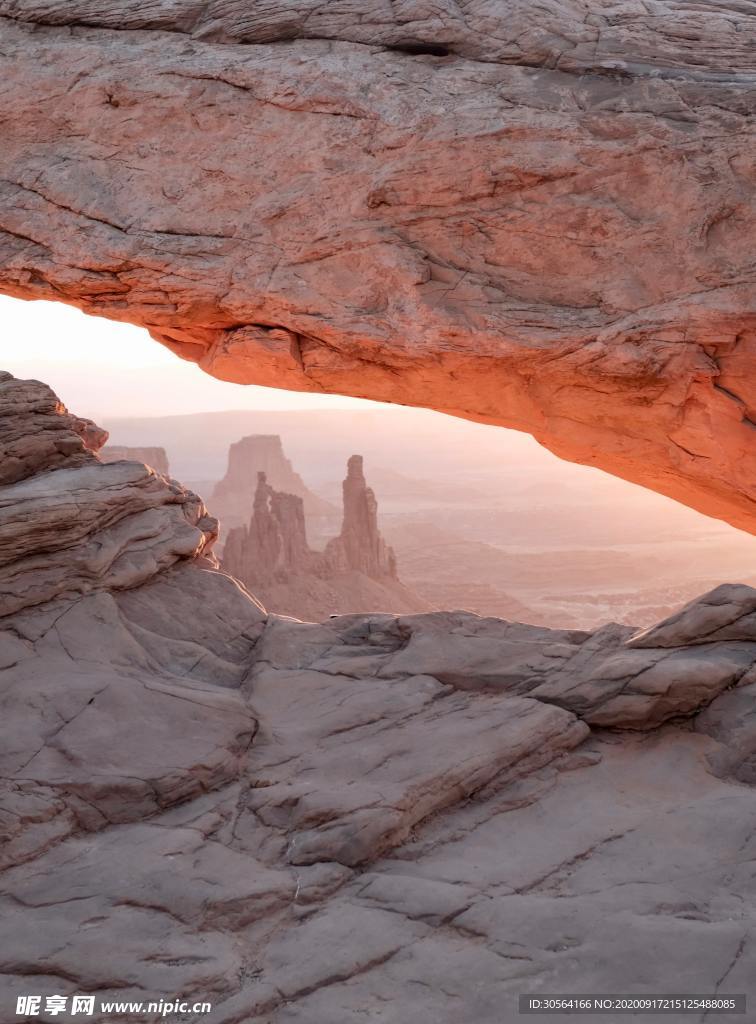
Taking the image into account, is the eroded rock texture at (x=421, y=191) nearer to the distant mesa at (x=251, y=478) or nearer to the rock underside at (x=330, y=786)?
the rock underside at (x=330, y=786)

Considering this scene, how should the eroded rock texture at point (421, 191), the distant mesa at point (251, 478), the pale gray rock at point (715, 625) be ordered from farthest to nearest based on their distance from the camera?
1. the distant mesa at point (251, 478)
2. the eroded rock texture at point (421, 191)
3. the pale gray rock at point (715, 625)

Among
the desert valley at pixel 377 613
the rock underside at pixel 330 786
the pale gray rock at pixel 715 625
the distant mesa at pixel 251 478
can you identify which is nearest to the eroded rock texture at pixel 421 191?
the desert valley at pixel 377 613

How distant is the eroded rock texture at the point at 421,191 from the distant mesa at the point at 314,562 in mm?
35986

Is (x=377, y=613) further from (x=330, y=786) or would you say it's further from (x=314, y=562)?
(x=314, y=562)

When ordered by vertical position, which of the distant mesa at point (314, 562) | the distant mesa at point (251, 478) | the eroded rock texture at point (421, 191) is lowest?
the distant mesa at point (251, 478)

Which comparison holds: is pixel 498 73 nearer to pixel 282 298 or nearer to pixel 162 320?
pixel 282 298

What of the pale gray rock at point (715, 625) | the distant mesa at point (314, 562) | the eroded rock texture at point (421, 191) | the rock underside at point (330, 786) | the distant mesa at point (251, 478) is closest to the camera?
the rock underside at point (330, 786)

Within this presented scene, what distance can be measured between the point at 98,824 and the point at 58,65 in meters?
10.4

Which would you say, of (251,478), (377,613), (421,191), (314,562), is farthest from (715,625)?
(251,478)

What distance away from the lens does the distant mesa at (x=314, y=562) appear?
4993cm

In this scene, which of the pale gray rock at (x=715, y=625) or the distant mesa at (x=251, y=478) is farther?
the distant mesa at (x=251, y=478)

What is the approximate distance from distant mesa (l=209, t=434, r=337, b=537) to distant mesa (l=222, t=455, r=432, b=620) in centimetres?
3797

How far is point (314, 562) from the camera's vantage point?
53.4m

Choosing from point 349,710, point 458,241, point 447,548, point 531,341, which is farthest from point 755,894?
point 447,548
